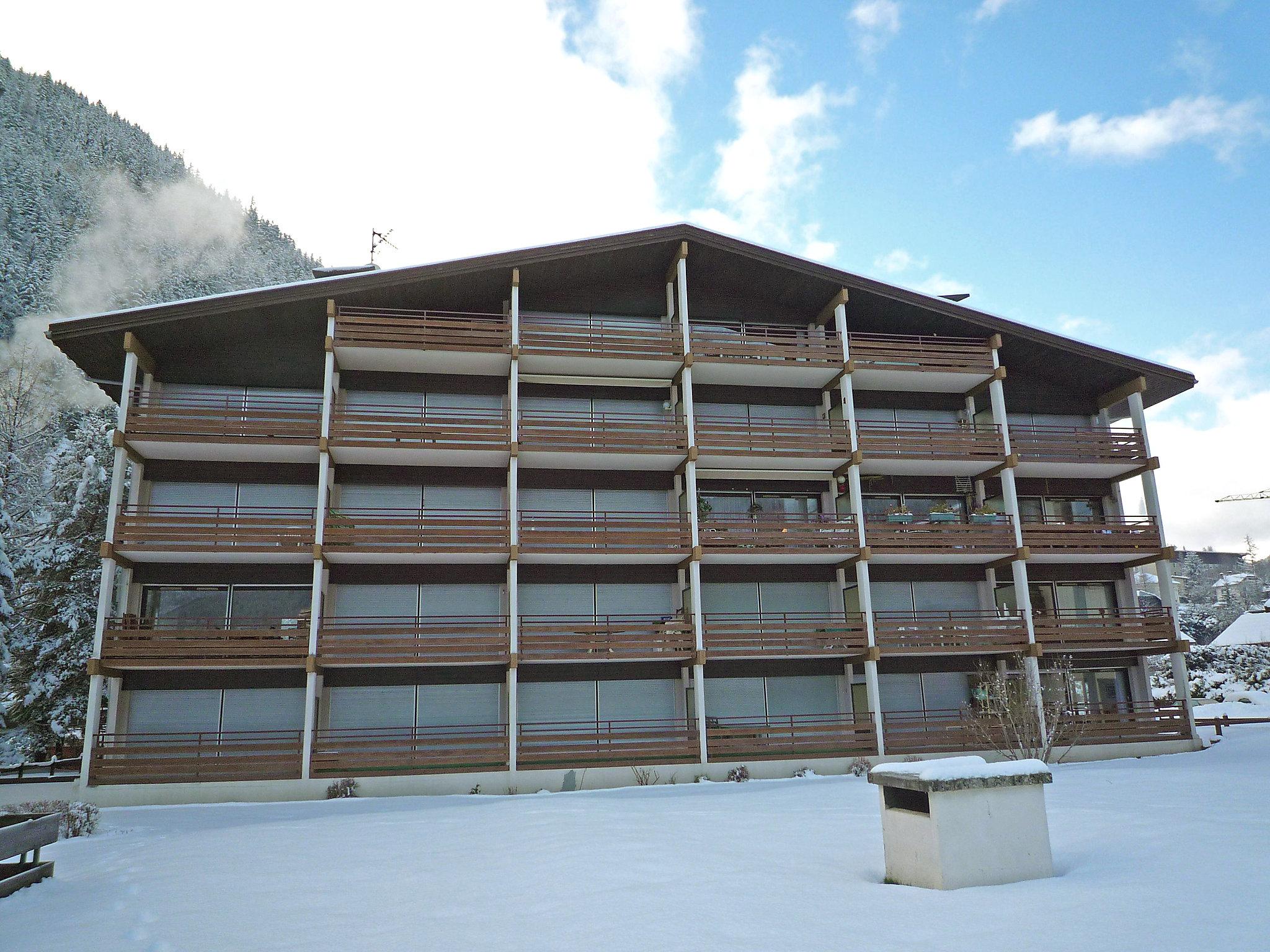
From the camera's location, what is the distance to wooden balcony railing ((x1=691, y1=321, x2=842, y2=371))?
91.2 feet

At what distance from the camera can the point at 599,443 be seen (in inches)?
1045

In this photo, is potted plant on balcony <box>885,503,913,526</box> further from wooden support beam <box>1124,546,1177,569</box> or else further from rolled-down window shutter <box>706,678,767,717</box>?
wooden support beam <box>1124,546,1177,569</box>

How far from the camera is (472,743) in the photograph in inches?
936

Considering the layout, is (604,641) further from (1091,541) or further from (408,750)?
(1091,541)

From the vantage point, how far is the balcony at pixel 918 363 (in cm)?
2903

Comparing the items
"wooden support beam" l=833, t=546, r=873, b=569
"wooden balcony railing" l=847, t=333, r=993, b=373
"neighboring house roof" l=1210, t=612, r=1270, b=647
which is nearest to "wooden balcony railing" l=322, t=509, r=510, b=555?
"wooden support beam" l=833, t=546, r=873, b=569

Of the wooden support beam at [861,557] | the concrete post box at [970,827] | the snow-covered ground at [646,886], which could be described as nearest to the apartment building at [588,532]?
the wooden support beam at [861,557]

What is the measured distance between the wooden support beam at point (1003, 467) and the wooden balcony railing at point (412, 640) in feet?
55.8

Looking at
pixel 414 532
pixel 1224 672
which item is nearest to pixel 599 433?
pixel 414 532

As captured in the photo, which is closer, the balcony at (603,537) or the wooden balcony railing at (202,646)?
the wooden balcony railing at (202,646)

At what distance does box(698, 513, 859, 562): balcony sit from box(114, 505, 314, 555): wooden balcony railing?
39.1ft

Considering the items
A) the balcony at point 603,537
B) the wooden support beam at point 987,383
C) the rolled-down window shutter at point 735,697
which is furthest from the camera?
the wooden support beam at point 987,383

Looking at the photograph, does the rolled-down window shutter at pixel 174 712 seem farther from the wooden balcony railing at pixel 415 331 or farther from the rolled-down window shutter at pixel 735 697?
the rolled-down window shutter at pixel 735 697

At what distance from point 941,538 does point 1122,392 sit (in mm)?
10026
